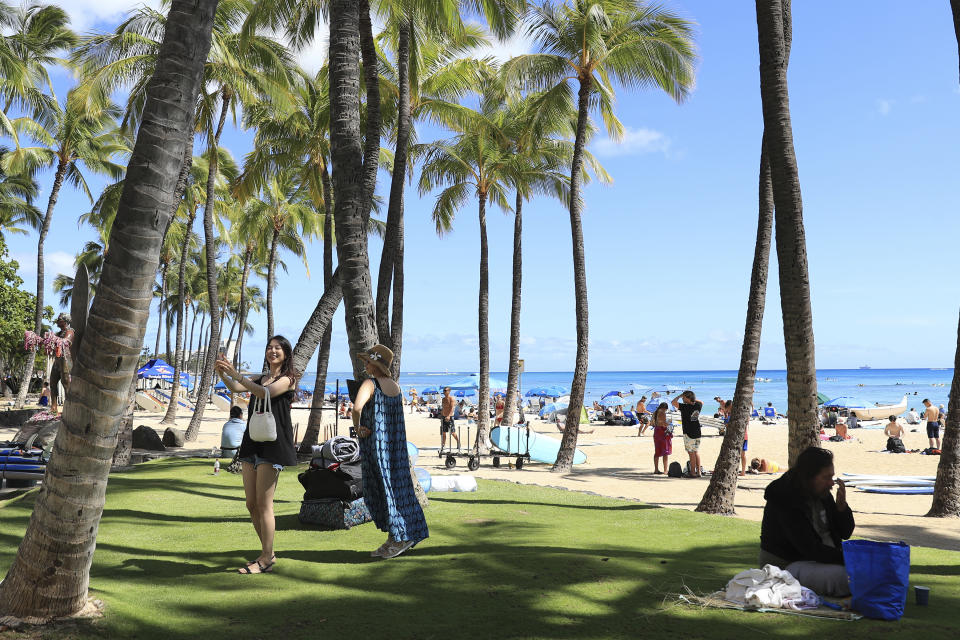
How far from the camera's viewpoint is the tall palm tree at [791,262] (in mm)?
8023

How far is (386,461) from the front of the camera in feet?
18.4

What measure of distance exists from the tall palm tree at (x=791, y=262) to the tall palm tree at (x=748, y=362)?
5.18ft

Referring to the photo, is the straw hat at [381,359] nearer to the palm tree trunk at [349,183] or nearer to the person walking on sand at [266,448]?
the person walking on sand at [266,448]

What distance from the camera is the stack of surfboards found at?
42.6ft

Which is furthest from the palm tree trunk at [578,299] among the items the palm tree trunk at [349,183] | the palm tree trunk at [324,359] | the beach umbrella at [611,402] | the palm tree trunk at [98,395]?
the beach umbrella at [611,402]

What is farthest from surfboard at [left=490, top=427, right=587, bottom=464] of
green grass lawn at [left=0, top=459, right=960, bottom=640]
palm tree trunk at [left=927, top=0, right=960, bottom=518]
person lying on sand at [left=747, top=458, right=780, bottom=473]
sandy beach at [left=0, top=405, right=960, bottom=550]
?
green grass lawn at [left=0, top=459, right=960, bottom=640]

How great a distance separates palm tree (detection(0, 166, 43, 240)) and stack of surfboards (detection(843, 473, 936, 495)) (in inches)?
1384

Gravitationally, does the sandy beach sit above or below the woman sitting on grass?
below

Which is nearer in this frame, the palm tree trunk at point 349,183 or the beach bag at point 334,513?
the beach bag at point 334,513

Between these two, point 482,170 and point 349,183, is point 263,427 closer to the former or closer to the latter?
point 349,183

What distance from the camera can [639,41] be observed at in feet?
49.6

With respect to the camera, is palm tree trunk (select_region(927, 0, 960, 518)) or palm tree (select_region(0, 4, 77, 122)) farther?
palm tree (select_region(0, 4, 77, 122))

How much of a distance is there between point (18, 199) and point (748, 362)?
3851cm

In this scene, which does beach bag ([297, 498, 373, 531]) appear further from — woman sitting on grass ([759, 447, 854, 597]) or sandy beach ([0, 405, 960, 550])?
sandy beach ([0, 405, 960, 550])
